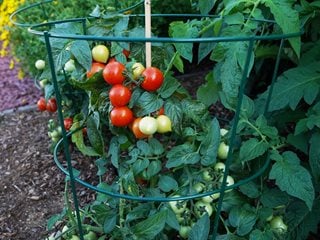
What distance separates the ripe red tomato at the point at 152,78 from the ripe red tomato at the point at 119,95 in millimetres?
59

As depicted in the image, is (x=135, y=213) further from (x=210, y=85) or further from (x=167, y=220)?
(x=210, y=85)

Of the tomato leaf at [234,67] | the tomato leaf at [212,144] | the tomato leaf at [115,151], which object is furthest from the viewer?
the tomato leaf at [115,151]

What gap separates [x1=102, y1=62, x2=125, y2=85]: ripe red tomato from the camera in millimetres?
1136

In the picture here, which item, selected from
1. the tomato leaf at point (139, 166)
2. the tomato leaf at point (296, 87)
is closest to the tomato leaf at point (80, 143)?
the tomato leaf at point (139, 166)

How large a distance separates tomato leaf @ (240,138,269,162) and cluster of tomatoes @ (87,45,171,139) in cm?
24

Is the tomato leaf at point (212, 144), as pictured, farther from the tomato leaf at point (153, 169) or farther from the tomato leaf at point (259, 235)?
the tomato leaf at point (259, 235)

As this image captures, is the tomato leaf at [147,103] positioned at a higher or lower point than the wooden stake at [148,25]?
lower

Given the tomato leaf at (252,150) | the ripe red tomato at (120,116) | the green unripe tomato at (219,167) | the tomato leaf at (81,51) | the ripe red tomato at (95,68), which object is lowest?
the green unripe tomato at (219,167)

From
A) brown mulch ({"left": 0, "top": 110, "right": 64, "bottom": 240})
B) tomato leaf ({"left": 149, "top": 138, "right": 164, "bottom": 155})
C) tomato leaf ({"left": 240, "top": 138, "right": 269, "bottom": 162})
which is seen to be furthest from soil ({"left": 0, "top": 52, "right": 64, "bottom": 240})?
tomato leaf ({"left": 240, "top": 138, "right": 269, "bottom": 162})

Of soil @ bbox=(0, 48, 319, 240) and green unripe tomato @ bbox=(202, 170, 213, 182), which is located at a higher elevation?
green unripe tomato @ bbox=(202, 170, 213, 182)

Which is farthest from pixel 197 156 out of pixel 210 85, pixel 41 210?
pixel 41 210

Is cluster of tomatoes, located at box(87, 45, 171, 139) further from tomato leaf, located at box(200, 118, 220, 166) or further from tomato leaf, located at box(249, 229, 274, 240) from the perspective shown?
tomato leaf, located at box(249, 229, 274, 240)

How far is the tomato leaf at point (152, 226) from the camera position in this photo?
1.16 m

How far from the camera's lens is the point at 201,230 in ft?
3.80
